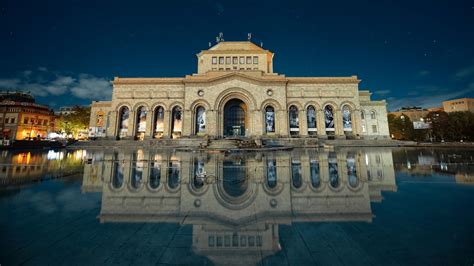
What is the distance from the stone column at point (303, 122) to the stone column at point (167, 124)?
25.9 metres

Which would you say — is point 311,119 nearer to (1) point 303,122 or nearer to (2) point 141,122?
(1) point 303,122

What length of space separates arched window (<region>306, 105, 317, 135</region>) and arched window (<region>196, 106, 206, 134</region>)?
20509mm

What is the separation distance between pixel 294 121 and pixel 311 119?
11.4 feet

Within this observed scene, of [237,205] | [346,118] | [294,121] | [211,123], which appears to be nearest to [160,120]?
[211,123]

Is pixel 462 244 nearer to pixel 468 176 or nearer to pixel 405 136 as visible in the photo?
pixel 468 176

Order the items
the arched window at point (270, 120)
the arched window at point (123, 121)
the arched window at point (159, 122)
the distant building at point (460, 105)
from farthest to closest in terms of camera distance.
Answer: the distant building at point (460, 105) → the arched window at point (123, 121) → the arched window at point (159, 122) → the arched window at point (270, 120)

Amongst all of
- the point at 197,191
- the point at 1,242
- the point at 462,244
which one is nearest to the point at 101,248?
the point at 1,242

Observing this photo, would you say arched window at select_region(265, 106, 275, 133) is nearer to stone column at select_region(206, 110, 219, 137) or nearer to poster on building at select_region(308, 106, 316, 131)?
poster on building at select_region(308, 106, 316, 131)

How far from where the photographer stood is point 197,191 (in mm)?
5023

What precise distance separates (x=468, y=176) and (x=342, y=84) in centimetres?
3652

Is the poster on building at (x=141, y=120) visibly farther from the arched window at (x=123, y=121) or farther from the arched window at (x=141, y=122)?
the arched window at (x=123, y=121)

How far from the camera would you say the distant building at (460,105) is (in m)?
81.1

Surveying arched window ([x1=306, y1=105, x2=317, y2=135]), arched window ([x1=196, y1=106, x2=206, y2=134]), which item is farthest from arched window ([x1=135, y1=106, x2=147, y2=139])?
arched window ([x1=306, y1=105, x2=317, y2=135])

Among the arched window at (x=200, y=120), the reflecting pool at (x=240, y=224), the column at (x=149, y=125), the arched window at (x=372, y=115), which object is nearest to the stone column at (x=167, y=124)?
the column at (x=149, y=125)
